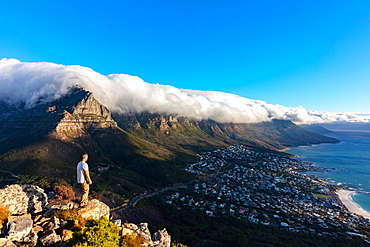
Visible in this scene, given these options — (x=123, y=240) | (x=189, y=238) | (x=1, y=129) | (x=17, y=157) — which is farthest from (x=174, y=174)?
(x=1, y=129)

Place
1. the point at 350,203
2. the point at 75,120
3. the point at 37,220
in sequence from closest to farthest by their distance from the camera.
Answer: the point at 37,220, the point at 350,203, the point at 75,120

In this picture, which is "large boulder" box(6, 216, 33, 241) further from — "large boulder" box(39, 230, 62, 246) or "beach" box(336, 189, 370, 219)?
"beach" box(336, 189, 370, 219)

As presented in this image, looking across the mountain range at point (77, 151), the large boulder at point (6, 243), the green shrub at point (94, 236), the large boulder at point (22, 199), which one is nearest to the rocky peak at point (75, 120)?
the mountain range at point (77, 151)

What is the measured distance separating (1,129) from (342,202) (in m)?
288

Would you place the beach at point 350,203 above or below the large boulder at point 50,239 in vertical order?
below

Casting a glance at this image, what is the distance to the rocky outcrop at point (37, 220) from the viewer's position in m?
10.4

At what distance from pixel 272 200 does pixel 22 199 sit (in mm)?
106467

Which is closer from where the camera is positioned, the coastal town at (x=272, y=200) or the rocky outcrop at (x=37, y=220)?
the rocky outcrop at (x=37, y=220)

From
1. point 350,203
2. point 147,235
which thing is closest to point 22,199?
point 147,235

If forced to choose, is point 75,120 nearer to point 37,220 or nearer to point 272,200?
point 272,200

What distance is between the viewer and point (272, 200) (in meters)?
95.6

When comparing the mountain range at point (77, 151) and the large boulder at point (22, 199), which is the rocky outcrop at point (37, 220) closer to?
the large boulder at point (22, 199)

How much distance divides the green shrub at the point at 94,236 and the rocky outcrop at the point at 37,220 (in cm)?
159

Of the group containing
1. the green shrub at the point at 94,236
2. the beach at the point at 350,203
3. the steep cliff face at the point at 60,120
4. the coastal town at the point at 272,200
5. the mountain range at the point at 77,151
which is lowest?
the beach at the point at 350,203
